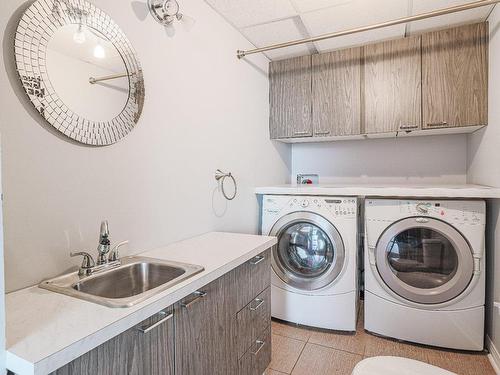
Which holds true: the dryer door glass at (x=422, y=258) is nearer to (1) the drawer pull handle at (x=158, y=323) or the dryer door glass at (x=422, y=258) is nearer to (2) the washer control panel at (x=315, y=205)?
(2) the washer control panel at (x=315, y=205)

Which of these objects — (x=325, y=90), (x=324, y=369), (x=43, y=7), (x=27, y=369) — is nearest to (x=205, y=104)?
(x=43, y=7)

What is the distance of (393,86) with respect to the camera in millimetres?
2459

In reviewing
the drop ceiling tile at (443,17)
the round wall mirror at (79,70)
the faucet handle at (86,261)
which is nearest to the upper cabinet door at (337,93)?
the drop ceiling tile at (443,17)

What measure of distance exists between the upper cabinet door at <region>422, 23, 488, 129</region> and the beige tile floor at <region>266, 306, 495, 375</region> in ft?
5.57

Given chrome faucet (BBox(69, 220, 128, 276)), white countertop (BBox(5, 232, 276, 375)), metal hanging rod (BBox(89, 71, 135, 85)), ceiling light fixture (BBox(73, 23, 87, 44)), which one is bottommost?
white countertop (BBox(5, 232, 276, 375))

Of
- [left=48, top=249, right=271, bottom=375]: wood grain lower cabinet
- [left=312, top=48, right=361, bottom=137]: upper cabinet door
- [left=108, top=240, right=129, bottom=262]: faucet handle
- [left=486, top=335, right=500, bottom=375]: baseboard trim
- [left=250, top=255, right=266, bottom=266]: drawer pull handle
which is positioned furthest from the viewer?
[left=312, top=48, right=361, bottom=137]: upper cabinet door

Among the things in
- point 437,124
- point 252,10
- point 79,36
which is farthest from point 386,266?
point 79,36

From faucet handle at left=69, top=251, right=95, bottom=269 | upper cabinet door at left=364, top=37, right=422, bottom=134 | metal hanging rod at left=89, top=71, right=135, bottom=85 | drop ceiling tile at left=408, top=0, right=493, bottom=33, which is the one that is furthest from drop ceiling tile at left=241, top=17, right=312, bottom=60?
faucet handle at left=69, top=251, right=95, bottom=269

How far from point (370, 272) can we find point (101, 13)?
2.28 meters

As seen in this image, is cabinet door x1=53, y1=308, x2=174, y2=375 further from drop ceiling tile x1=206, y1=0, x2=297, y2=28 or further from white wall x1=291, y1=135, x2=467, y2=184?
white wall x1=291, y1=135, x2=467, y2=184

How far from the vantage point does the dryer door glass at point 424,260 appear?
76.4 inches

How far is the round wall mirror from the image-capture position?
39.3 inches

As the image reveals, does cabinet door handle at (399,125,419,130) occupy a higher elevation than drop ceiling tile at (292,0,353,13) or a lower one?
lower

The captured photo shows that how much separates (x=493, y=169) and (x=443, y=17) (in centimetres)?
117
